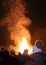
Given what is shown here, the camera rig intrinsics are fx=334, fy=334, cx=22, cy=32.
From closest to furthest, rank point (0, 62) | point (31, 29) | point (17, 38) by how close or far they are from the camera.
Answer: point (0, 62), point (31, 29), point (17, 38)

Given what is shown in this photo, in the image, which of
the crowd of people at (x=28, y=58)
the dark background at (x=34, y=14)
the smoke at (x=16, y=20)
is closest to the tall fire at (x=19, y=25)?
the smoke at (x=16, y=20)

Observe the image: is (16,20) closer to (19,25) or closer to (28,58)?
(19,25)

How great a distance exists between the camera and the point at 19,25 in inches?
617

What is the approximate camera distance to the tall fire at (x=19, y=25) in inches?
591

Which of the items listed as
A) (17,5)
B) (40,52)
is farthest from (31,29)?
(40,52)

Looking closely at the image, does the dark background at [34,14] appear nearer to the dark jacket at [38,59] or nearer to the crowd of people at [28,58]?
the crowd of people at [28,58]

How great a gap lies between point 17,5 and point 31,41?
6.46 feet

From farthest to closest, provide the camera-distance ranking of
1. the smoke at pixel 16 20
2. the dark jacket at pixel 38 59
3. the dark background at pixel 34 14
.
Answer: the smoke at pixel 16 20
the dark background at pixel 34 14
the dark jacket at pixel 38 59

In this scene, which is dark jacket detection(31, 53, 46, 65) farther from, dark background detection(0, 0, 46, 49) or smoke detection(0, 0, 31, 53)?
smoke detection(0, 0, 31, 53)

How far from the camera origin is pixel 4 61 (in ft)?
16.5

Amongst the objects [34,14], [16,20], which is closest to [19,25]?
[16,20]

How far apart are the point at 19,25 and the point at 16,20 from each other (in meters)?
0.28

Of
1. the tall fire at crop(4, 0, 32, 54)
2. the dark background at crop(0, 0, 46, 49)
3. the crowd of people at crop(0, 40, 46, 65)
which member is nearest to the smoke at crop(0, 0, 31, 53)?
the tall fire at crop(4, 0, 32, 54)

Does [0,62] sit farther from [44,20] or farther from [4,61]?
[44,20]
